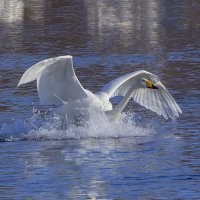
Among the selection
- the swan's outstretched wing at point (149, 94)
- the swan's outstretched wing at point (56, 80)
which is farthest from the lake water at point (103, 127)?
the swan's outstretched wing at point (56, 80)

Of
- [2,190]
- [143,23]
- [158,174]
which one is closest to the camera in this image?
[2,190]

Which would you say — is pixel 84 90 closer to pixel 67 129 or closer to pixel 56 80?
pixel 56 80

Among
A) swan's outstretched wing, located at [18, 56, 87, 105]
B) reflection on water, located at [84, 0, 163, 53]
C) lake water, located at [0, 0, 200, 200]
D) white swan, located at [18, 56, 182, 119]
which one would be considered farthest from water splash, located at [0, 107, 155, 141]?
reflection on water, located at [84, 0, 163, 53]

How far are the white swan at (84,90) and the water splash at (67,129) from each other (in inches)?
5.6

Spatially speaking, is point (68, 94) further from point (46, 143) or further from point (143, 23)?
point (143, 23)

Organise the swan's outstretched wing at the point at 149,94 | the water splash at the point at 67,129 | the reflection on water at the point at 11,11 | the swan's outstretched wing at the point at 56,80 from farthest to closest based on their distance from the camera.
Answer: the reflection on water at the point at 11,11 < the swan's outstretched wing at the point at 149,94 < the water splash at the point at 67,129 < the swan's outstretched wing at the point at 56,80

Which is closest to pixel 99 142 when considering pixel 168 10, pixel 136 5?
pixel 168 10

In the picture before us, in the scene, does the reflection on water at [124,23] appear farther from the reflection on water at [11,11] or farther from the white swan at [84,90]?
the white swan at [84,90]

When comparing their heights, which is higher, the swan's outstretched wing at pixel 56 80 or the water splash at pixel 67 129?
the swan's outstretched wing at pixel 56 80

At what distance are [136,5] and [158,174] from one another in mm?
23104

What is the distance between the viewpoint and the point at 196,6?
32.3 m

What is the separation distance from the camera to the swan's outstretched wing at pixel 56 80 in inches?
500

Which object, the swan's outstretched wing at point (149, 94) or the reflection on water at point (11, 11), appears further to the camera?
the reflection on water at point (11, 11)

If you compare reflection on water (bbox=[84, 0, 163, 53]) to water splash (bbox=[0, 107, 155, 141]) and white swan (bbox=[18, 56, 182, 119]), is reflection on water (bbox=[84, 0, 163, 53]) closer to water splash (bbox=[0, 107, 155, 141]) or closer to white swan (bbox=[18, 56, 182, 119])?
white swan (bbox=[18, 56, 182, 119])
